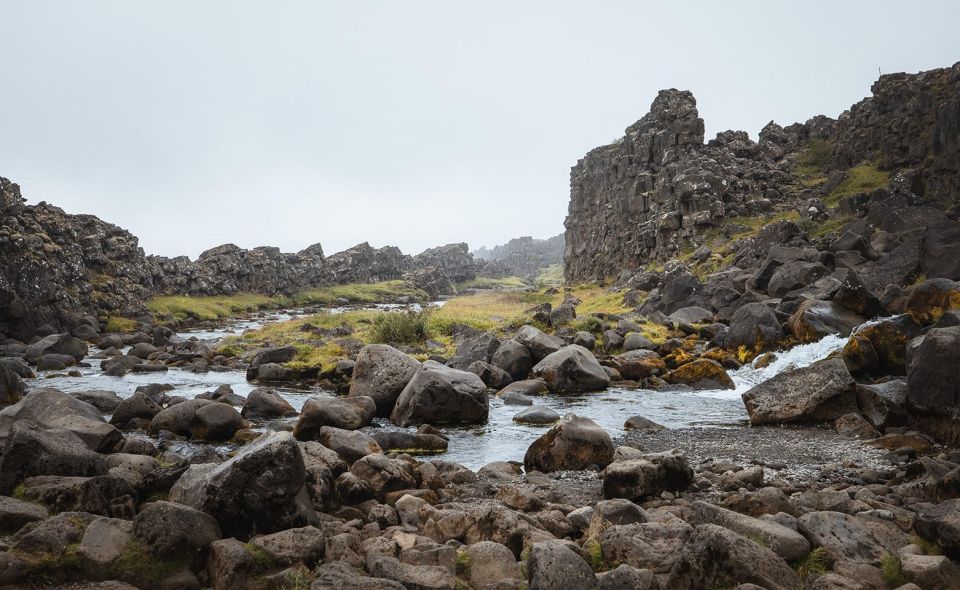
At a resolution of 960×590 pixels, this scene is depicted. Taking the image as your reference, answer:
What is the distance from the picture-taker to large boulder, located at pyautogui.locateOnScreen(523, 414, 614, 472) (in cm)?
1382

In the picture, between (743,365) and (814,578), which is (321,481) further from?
(743,365)

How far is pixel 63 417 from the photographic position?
13.9 meters

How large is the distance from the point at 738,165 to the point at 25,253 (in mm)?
78417

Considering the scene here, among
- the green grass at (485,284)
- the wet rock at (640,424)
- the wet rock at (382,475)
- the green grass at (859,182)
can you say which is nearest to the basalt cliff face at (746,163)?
the green grass at (859,182)

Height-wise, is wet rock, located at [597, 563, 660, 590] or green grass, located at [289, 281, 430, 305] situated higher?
green grass, located at [289, 281, 430, 305]

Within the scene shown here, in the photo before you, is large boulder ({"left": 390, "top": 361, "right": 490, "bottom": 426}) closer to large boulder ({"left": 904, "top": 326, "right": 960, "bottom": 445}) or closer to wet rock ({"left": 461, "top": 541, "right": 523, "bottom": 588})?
wet rock ({"left": 461, "top": 541, "right": 523, "bottom": 588})

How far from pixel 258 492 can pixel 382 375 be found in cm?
1264

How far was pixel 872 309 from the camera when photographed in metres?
26.2

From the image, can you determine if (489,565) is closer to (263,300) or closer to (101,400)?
(101,400)

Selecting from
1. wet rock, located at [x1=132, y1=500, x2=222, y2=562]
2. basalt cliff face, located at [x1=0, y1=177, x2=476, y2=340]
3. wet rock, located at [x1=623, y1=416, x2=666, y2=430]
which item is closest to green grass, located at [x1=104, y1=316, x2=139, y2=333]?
basalt cliff face, located at [x1=0, y1=177, x2=476, y2=340]

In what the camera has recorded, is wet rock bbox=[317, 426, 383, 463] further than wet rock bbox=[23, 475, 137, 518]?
Yes

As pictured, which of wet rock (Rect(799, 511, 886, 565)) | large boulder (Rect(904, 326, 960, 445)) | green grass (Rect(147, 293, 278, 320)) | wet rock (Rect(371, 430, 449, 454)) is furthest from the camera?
green grass (Rect(147, 293, 278, 320))

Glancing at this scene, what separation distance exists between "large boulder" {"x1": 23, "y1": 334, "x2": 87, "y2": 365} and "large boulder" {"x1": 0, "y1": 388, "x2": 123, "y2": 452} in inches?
948

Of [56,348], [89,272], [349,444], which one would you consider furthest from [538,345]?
[89,272]
